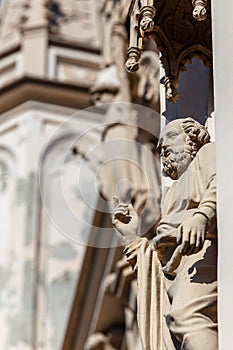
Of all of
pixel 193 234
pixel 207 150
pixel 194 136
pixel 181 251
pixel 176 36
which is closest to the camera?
pixel 193 234

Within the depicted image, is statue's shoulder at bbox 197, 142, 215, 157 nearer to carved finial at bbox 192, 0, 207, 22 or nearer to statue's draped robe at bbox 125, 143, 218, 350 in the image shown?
statue's draped robe at bbox 125, 143, 218, 350

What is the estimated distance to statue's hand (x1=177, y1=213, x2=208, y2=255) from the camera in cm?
644

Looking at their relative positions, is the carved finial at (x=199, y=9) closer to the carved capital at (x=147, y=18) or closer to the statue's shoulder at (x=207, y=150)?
the carved capital at (x=147, y=18)

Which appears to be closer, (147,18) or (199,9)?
(199,9)

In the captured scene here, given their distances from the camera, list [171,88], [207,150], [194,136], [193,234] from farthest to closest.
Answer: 1. [171,88]
2. [194,136]
3. [207,150]
4. [193,234]

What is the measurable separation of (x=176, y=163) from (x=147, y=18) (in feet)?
2.63

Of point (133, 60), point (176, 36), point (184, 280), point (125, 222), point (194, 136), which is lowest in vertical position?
point (184, 280)

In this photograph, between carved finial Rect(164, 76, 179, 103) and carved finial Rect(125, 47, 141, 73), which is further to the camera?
carved finial Rect(164, 76, 179, 103)

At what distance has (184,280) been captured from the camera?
22.0ft

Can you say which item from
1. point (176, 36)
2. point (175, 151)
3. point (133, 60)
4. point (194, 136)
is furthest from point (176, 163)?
point (176, 36)

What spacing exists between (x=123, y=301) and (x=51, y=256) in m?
3.12

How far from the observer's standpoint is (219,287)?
627 centimetres

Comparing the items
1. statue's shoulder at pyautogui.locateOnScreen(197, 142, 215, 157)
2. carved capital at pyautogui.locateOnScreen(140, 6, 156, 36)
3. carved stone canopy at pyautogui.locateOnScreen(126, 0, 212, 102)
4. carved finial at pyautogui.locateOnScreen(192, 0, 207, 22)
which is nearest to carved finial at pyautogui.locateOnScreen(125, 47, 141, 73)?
carved capital at pyautogui.locateOnScreen(140, 6, 156, 36)

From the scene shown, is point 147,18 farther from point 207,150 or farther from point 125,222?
Answer: point 125,222
